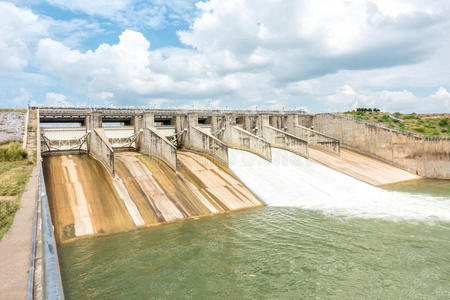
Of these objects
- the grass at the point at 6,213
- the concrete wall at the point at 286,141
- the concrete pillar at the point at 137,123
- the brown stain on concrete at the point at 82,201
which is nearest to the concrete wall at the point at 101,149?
the brown stain on concrete at the point at 82,201

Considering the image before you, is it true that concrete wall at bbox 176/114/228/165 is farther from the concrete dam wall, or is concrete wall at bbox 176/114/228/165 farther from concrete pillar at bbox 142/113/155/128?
concrete pillar at bbox 142/113/155/128

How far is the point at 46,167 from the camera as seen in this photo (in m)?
17.3

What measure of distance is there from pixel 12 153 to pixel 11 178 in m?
4.62

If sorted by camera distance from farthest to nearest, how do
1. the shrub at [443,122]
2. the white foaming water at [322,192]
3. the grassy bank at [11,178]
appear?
the shrub at [443,122]
the white foaming water at [322,192]
the grassy bank at [11,178]

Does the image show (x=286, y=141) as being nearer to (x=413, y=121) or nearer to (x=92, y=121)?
(x=92, y=121)

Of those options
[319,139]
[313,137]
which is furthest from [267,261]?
[313,137]

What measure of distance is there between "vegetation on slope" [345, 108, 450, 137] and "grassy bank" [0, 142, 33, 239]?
3855 centimetres

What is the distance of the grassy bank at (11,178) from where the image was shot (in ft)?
26.4

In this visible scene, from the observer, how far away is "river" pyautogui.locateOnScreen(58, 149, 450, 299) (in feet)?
25.9

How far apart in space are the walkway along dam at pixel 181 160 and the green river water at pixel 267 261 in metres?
2.36

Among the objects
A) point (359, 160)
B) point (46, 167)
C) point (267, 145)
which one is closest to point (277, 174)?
point (267, 145)

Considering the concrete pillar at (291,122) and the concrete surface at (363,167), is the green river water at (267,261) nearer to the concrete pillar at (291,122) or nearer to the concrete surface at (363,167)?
the concrete surface at (363,167)

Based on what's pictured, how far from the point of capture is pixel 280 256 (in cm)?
987

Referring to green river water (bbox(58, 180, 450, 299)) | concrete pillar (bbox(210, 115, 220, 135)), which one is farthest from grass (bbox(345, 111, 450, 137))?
green river water (bbox(58, 180, 450, 299))
